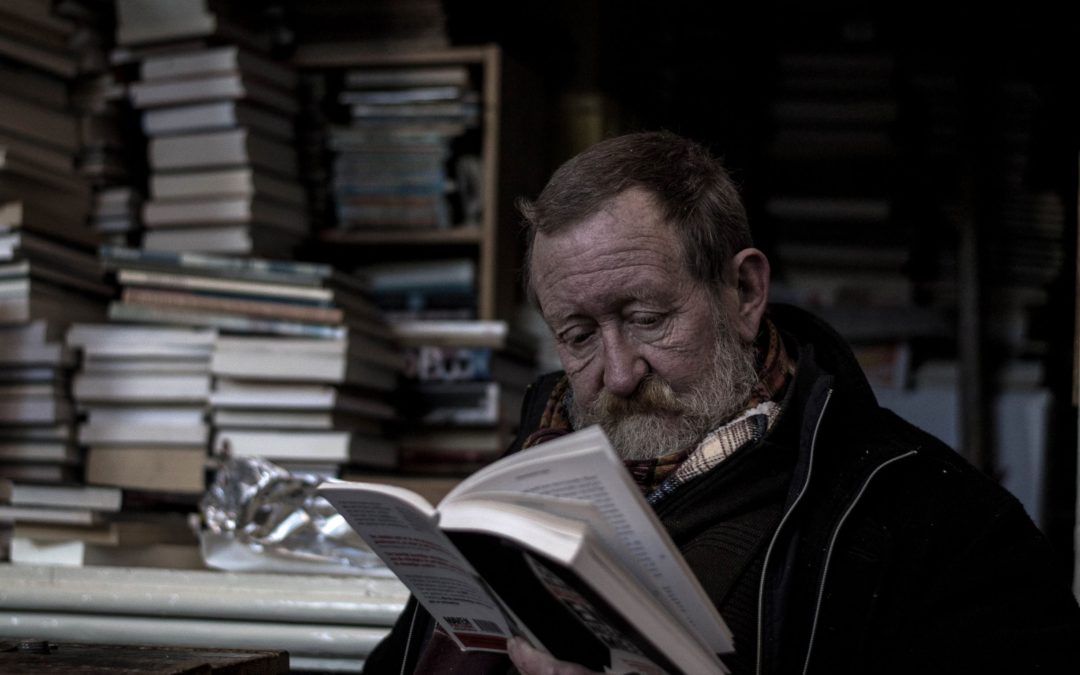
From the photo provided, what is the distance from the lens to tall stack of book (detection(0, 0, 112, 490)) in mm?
2865

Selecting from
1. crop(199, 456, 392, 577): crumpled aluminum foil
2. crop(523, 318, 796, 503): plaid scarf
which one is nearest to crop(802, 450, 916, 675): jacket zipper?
crop(523, 318, 796, 503): plaid scarf

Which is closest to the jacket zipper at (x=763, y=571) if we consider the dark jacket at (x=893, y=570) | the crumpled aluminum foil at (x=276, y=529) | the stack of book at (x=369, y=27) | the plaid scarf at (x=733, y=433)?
the dark jacket at (x=893, y=570)

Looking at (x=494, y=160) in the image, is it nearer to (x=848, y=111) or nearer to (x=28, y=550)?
(x=848, y=111)

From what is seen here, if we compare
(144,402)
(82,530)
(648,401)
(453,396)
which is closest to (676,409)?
(648,401)

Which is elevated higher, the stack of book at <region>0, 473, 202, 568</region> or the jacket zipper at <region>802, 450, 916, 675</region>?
the jacket zipper at <region>802, 450, 916, 675</region>

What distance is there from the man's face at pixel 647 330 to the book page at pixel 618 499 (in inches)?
22.0

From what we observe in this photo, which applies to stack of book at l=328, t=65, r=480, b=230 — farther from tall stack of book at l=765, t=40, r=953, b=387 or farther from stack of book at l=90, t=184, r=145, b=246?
tall stack of book at l=765, t=40, r=953, b=387

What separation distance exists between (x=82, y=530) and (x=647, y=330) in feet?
3.61

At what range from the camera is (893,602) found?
155cm

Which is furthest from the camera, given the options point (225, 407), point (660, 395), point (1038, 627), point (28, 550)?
point (225, 407)

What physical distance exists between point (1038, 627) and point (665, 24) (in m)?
2.52

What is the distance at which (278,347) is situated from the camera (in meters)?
2.88

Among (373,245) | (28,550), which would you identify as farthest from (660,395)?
(373,245)

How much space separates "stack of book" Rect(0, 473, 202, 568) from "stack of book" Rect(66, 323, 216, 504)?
1.73 feet
